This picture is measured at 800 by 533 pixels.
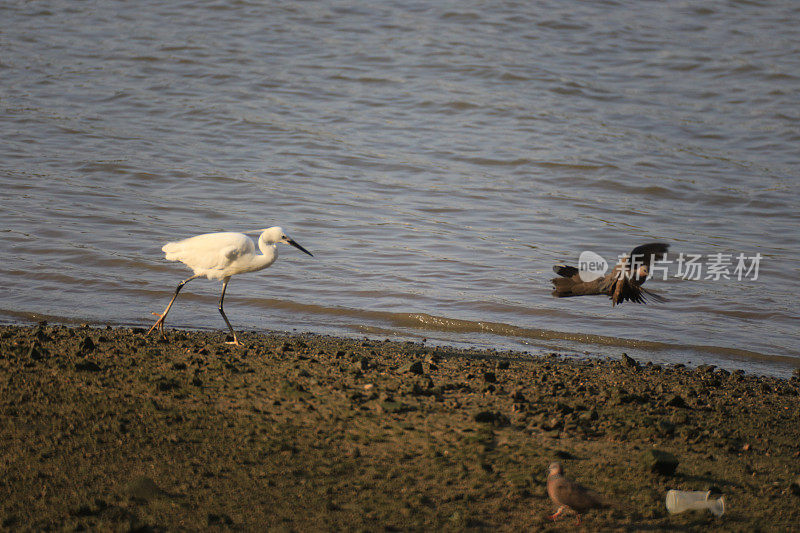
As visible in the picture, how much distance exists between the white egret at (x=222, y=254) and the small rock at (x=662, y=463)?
3.59 m

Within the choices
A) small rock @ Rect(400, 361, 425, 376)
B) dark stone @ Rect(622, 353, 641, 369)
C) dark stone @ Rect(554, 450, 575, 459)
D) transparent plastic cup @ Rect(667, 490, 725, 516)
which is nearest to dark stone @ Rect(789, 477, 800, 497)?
transparent plastic cup @ Rect(667, 490, 725, 516)

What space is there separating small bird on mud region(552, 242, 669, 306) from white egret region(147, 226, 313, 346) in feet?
7.82

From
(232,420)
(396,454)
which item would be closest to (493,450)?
(396,454)

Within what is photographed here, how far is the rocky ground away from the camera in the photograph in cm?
418

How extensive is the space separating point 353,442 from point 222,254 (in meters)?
2.84

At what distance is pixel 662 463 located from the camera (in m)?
4.59

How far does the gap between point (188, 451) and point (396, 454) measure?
1219mm

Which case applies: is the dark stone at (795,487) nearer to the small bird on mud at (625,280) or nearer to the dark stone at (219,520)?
the small bird on mud at (625,280)

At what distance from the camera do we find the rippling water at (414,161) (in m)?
8.86

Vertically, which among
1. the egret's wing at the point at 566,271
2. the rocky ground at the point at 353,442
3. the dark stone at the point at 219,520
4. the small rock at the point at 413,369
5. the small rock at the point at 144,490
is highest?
the egret's wing at the point at 566,271

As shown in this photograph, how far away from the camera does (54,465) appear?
4379 millimetres

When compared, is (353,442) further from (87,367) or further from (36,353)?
(36,353)

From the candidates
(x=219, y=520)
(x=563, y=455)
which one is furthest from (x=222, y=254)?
(x=563, y=455)

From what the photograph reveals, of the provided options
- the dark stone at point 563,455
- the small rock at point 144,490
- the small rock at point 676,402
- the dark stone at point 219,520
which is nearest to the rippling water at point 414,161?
the small rock at point 676,402
